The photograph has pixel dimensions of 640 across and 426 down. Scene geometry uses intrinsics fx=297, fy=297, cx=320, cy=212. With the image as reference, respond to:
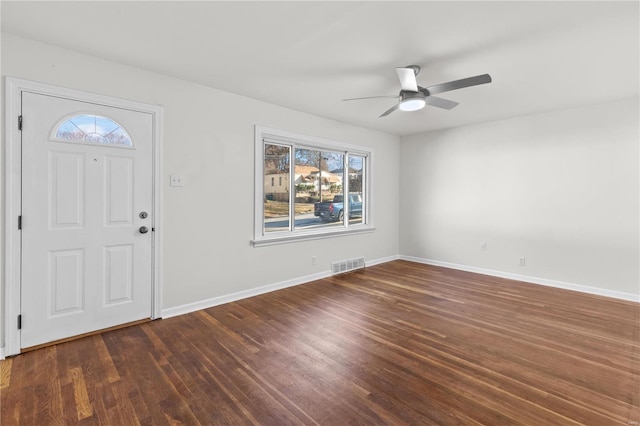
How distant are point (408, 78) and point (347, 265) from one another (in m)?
3.32

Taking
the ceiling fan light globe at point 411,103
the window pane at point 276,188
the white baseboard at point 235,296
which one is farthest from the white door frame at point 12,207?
the ceiling fan light globe at point 411,103

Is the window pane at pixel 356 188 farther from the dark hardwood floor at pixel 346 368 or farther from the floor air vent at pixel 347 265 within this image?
the dark hardwood floor at pixel 346 368

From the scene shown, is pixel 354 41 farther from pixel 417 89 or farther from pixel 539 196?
pixel 539 196

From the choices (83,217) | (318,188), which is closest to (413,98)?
(318,188)

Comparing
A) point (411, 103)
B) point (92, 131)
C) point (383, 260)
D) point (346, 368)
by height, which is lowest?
point (346, 368)

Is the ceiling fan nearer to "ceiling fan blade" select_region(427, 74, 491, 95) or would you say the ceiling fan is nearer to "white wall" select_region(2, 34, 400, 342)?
"ceiling fan blade" select_region(427, 74, 491, 95)

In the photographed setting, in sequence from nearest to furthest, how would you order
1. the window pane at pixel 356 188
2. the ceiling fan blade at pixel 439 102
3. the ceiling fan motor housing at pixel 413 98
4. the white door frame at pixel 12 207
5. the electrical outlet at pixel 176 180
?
the white door frame at pixel 12 207 → the ceiling fan motor housing at pixel 413 98 → the ceiling fan blade at pixel 439 102 → the electrical outlet at pixel 176 180 → the window pane at pixel 356 188

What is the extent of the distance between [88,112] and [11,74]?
530 millimetres

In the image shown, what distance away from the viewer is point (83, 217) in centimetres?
275

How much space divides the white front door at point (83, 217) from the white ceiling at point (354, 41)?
25.2 inches

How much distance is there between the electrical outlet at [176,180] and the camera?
3240 mm

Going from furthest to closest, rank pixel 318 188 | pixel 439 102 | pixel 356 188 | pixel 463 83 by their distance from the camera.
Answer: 1. pixel 356 188
2. pixel 318 188
3. pixel 439 102
4. pixel 463 83

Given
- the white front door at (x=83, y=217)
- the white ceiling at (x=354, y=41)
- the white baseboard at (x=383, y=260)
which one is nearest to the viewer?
the white ceiling at (x=354, y=41)

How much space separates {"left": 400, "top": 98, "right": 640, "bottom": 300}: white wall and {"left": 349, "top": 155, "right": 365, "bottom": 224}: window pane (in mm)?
1158
